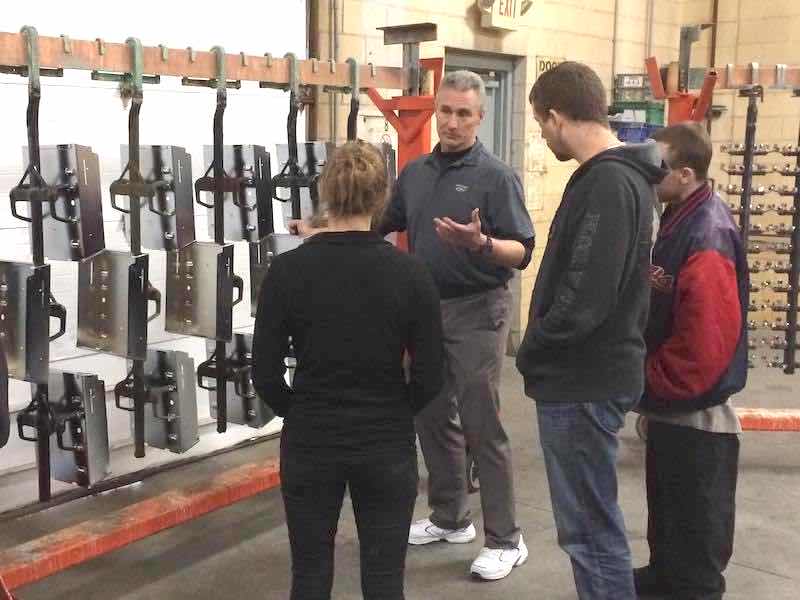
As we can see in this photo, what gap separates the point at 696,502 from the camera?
260cm

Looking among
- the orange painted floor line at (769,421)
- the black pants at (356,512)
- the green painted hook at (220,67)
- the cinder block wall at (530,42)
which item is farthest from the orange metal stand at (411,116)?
the orange painted floor line at (769,421)

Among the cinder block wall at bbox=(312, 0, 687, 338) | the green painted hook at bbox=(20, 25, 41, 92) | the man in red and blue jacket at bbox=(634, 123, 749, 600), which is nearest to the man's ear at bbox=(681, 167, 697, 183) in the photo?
the man in red and blue jacket at bbox=(634, 123, 749, 600)

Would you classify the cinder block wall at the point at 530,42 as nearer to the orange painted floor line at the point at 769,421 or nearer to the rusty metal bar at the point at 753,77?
the rusty metal bar at the point at 753,77

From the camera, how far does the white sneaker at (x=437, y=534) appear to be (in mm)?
3197

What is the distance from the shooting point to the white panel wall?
3.39 m

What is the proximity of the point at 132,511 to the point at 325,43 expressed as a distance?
2.61 metres

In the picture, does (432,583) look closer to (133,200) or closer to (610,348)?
(610,348)

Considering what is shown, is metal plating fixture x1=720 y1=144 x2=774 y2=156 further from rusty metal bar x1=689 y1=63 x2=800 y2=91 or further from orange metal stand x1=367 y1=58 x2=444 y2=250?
orange metal stand x1=367 y1=58 x2=444 y2=250

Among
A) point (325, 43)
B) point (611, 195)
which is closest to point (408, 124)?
point (325, 43)

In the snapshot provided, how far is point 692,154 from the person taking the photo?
2.59 metres

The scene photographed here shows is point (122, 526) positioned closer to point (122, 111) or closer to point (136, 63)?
point (136, 63)

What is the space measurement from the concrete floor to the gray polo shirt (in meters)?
0.97

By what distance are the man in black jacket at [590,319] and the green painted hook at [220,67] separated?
121 centimetres

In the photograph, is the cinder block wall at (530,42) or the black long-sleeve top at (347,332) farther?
the cinder block wall at (530,42)
